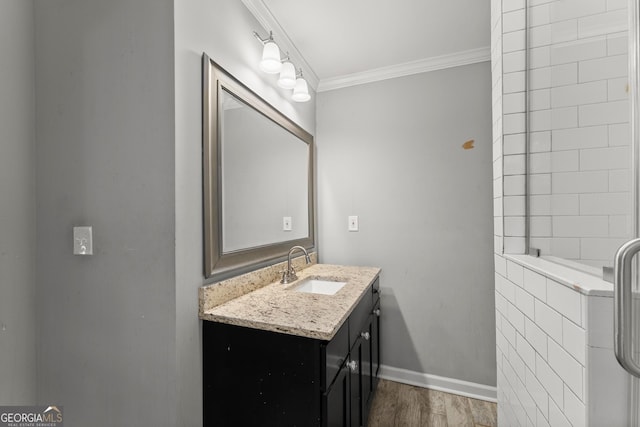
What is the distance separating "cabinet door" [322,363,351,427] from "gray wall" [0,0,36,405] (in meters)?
1.27

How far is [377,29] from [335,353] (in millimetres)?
1854

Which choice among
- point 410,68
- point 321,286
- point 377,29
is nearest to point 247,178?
point 321,286

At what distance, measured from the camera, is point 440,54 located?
1.99 meters

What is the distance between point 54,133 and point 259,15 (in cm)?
117

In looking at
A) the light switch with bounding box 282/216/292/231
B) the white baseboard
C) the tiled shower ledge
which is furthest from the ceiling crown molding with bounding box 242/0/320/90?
the white baseboard

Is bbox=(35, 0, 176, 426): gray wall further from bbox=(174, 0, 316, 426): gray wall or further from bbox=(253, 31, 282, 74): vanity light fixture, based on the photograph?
bbox=(253, 31, 282, 74): vanity light fixture

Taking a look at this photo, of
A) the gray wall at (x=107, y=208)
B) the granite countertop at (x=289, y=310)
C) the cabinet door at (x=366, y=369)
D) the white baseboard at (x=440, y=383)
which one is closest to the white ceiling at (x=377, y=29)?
the gray wall at (x=107, y=208)

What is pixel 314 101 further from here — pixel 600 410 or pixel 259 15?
pixel 600 410

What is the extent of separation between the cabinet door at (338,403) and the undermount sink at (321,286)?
1.92ft

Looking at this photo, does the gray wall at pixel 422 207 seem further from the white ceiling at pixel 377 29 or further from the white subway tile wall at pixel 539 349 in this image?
the white subway tile wall at pixel 539 349

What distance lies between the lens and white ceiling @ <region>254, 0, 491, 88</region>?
154 cm

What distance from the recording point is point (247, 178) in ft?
4.93

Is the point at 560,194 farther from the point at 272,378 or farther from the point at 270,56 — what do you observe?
the point at 270,56

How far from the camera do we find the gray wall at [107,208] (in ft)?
3.40
